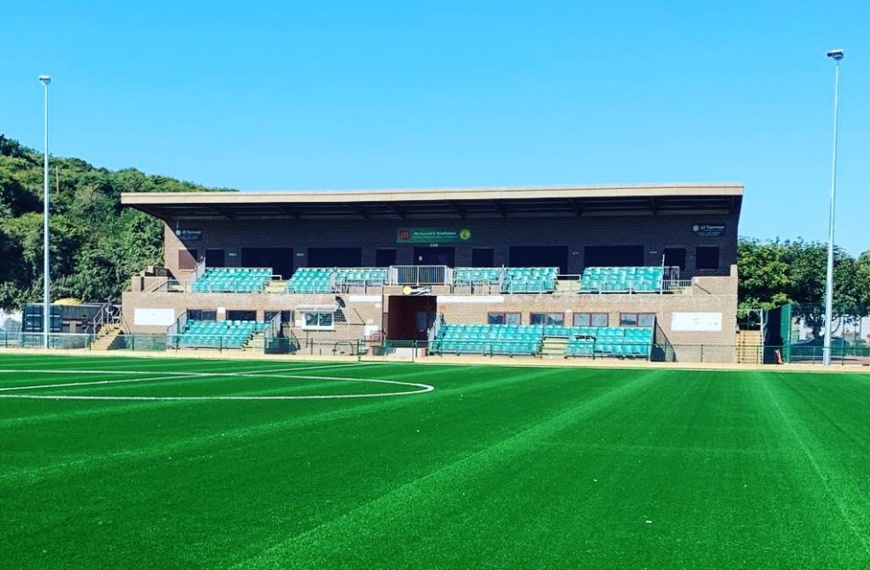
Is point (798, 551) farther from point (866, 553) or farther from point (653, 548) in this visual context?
point (653, 548)

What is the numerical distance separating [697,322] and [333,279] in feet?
71.1

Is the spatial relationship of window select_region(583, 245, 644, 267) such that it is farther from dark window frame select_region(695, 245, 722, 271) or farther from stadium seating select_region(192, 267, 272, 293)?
stadium seating select_region(192, 267, 272, 293)

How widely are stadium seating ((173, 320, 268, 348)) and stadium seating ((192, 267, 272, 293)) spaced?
116 inches

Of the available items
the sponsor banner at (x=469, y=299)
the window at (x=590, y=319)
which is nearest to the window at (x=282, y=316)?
the sponsor banner at (x=469, y=299)

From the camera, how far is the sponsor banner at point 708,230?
164 ft

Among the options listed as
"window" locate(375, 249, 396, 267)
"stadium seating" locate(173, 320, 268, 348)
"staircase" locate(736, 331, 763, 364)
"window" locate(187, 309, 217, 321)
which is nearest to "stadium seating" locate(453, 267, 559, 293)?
"window" locate(375, 249, 396, 267)

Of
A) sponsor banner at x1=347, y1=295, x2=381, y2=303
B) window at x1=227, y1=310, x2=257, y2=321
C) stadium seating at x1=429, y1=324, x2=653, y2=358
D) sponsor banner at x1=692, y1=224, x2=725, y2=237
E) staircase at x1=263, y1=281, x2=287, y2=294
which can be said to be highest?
sponsor banner at x1=692, y1=224, x2=725, y2=237

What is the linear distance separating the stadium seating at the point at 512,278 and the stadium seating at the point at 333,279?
16.2 feet

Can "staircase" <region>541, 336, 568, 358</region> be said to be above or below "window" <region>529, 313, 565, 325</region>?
below

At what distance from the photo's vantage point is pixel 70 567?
17.1ft

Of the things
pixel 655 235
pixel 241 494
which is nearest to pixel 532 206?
pixel 655 235

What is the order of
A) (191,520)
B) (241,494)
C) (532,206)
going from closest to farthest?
(191,520) → (241,494) → (532,206)

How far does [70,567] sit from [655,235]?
4870 centimetres

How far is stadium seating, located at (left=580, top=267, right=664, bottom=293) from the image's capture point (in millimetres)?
46844
